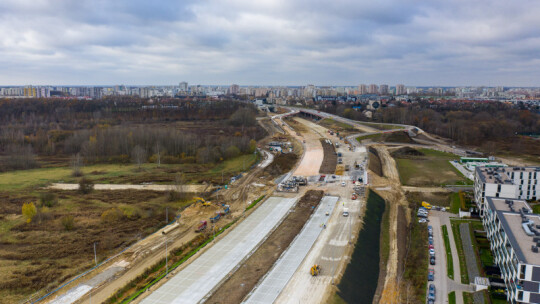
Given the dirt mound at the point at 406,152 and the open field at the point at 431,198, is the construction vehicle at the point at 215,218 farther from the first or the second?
the dirt mound at the point at 406,152

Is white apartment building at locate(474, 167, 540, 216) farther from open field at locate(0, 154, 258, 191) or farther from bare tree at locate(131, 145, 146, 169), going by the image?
bare tree at locate(131, 145, 146, 169)

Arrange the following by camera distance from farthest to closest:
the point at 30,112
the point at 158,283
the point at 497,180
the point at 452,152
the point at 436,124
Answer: the point at 30,112, the point at 436,124, the point at 452,152, the point at 497,180, the point at 158,283

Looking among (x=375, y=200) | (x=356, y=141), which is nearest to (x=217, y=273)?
(x=375, y=200)

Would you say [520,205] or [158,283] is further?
[520,205]

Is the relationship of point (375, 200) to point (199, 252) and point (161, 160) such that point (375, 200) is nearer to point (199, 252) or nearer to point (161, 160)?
point (199, 252)

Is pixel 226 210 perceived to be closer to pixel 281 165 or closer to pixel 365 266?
pixel 365 266

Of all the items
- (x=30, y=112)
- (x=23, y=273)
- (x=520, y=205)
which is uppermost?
(x=30, y=112)

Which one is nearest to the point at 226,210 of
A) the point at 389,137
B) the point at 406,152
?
the point at 406,152
